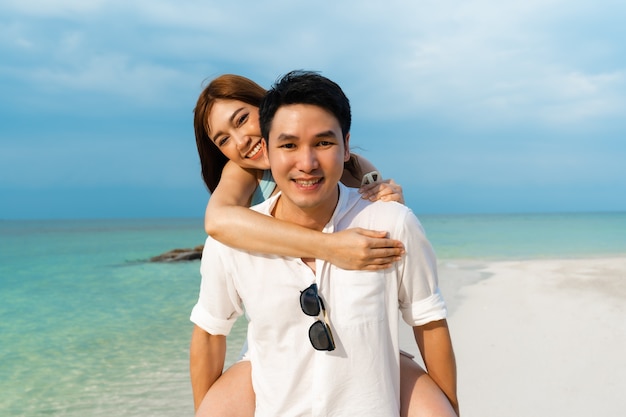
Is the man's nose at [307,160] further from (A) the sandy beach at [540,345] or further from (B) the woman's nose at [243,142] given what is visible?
(A) the sandy beach at [540,345]

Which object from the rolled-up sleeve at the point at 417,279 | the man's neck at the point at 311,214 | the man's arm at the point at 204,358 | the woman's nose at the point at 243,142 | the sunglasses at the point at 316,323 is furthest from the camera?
the woman's nose at the point at 243,142

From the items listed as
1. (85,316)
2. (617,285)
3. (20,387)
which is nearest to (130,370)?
(20,387)

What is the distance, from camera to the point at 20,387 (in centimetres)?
758

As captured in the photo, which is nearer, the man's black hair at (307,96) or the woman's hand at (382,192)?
the man's black hair at (307,96)

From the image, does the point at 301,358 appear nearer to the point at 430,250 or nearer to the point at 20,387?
the point at 430,250

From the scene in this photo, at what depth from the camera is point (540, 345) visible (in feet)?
22.4

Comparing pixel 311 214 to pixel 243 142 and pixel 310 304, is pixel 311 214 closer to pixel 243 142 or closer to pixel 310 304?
pixel 310 304

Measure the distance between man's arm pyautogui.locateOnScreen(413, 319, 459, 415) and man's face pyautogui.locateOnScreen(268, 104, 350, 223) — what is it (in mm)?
665

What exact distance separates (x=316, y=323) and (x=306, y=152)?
61 centimetres

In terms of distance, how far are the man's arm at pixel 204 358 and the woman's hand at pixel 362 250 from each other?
66cm

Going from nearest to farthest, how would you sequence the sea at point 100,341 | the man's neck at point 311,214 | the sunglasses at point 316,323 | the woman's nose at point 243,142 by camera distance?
the sunglasses at point 316,323 → the man's neck at point 311,214 → the woman's nose at point 243,142 → the sea at point 100,341

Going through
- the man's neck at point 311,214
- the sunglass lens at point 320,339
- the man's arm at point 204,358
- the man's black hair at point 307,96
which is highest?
the man's black hair at point 307,96

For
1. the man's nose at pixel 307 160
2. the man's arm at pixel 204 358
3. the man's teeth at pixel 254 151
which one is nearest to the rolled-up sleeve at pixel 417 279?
the man's nose at pixel 307 160

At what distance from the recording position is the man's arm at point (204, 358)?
8.54ft
